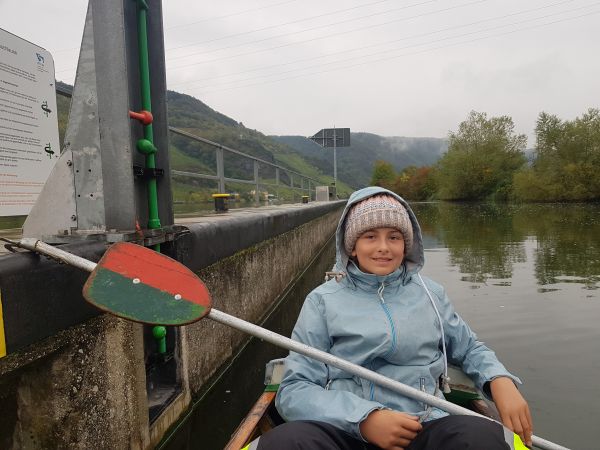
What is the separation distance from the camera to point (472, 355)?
7.13 feet

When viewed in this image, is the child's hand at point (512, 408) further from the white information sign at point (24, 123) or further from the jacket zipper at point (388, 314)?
the white information sign at point (24, 123)

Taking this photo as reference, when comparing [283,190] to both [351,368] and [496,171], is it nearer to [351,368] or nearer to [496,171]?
[351,368]

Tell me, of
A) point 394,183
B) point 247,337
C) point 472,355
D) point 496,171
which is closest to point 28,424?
point 472,355

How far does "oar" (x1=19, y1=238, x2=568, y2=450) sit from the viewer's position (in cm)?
172

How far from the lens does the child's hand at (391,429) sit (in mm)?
1631

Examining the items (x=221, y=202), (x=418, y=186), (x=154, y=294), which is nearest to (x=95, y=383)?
(x=154, y=294)

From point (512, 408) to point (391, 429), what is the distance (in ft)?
1.83

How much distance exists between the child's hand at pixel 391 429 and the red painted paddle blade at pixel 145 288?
0.76m

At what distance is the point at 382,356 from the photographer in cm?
199

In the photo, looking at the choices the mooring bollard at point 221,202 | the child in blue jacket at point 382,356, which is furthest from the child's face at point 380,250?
the mooring bollard at point 221,202

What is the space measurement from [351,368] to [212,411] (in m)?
2.01

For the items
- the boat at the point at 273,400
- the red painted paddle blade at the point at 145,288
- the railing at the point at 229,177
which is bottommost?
the boat at the point at 273,400

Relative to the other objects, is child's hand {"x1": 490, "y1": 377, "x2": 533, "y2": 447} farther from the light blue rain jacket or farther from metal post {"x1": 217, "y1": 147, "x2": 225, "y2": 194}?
metal post {"x1": 217, "y1": 147, "x2": 225, "y2": 194}

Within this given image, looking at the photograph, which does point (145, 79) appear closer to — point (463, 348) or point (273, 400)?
point (273, 400)
